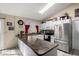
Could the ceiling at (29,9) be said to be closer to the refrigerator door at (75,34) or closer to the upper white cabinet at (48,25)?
the upper white cabinet at (48,25)

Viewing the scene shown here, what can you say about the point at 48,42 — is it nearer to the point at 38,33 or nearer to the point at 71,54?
the point at 38,33

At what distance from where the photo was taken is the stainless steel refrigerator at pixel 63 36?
158 centimetres

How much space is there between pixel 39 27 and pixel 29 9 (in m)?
0.34

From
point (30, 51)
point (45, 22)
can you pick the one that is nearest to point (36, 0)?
point (45, 22)

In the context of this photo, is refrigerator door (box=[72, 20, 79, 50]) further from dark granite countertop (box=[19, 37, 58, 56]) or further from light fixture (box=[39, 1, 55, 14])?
light fixture (box=[39, 1, 55, 14])

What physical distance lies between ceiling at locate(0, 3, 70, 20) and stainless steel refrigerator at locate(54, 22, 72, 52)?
284 millimetres

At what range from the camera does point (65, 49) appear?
1.59 meters

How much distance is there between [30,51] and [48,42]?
33 centimetres

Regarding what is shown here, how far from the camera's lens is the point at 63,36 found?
171cm

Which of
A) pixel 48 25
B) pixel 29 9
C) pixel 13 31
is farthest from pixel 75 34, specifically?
pixel 13 31

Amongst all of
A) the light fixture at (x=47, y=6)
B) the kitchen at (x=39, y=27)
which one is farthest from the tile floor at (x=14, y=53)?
the light fixture at (x=47, y=6)

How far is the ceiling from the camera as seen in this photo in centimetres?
150

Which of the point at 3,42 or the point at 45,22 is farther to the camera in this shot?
the point at 45,22

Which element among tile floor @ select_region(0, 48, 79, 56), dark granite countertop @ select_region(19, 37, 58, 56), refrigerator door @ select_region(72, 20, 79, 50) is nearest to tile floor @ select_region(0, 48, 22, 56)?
tile floor @ select_region(0, 48, 79, 56)
